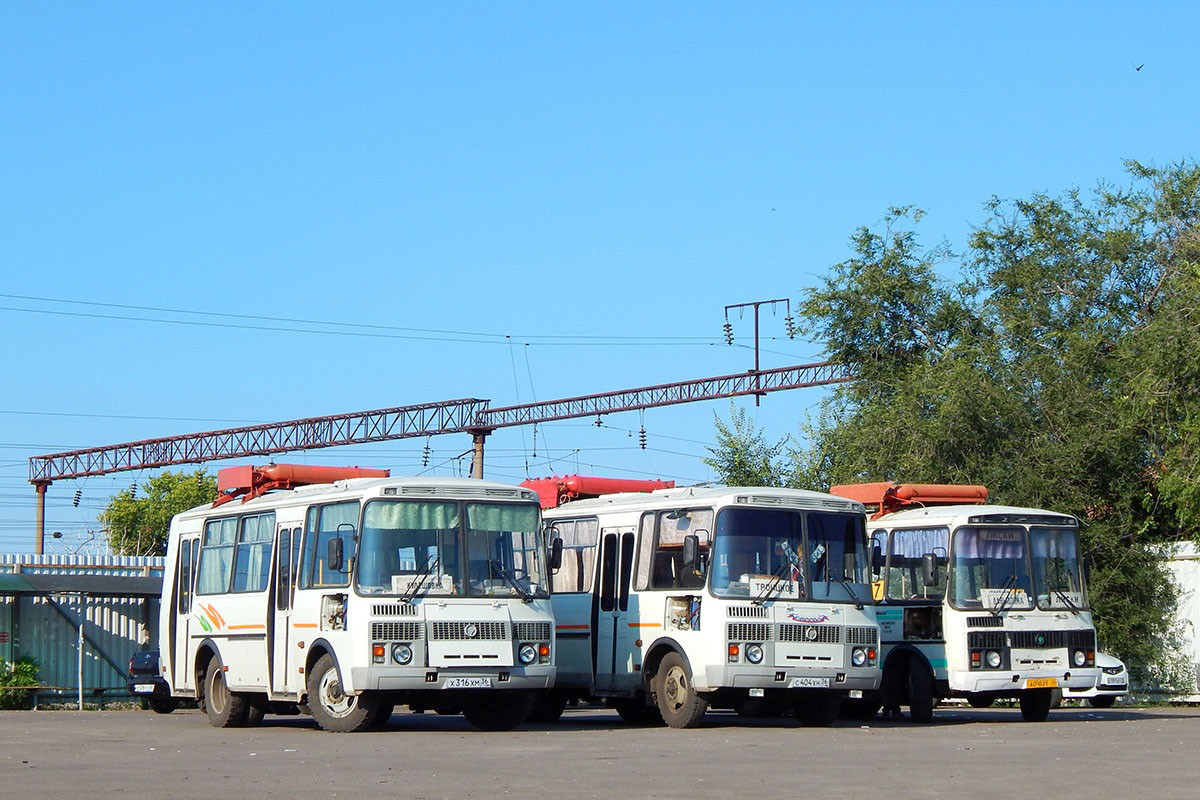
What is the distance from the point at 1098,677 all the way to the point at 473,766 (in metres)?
11.3

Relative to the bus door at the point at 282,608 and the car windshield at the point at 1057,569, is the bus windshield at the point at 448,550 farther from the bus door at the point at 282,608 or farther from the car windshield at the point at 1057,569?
the car windshield at the point at 1057,569

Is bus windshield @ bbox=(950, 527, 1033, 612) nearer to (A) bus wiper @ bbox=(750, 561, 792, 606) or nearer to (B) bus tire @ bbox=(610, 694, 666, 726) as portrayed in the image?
(A) bus wiper @ bbox=(750, 561, 792, 606)

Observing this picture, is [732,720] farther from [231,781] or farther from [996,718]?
[231,781]

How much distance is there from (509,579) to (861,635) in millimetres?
4270

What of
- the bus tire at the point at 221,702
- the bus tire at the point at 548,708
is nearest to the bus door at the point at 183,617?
the bus tire at the point at 221,702

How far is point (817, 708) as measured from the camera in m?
21.8

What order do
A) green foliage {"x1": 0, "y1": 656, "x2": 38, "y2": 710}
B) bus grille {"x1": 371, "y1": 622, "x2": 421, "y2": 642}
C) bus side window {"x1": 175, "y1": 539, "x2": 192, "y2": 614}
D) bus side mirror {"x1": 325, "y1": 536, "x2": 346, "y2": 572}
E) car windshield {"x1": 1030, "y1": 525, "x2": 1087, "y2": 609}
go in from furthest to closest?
1. green foliage {"x1": 0, "y1": 656, "x2": 38, "y2": 710}
2. bus side window {"x1": 175, "y1": 539, "x2": 192, "y2": 614}
3. car windshield {"x1": 1030, "y1": 525, "x2": 1087, "y2": 609}
4. bus side mirror {"x1": 325, "y1": 536, "x2": 346, "y2": 572}
5. bus grille {"x1": 371, "y1": 622, "x2": 421, "y2": 642}

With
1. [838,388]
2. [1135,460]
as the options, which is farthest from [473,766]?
[838,388]

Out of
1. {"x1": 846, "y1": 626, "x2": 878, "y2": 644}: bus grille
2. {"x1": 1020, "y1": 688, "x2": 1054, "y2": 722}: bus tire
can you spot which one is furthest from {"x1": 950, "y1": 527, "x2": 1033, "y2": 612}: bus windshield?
{"x1": 846, "y1": 626, "x2": 878, "y2": 644}: bus grille

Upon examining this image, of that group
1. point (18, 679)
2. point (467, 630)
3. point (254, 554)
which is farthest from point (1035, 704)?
point (18, 679)

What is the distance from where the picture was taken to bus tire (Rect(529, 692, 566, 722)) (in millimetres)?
23516

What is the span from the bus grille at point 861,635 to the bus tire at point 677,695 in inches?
73.6

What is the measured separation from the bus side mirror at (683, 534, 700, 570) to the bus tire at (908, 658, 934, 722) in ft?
14.2

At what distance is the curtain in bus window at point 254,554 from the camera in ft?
70.9
